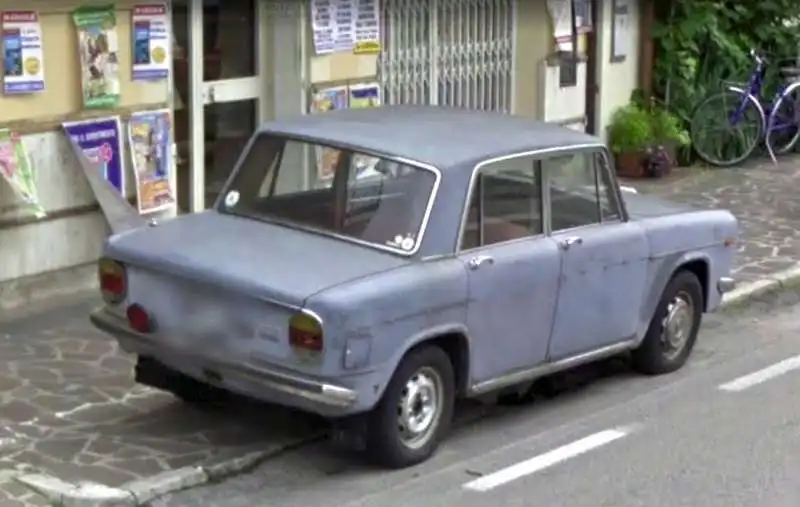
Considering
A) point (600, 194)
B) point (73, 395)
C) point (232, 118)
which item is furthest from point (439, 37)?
point (73, 395)

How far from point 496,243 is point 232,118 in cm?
471

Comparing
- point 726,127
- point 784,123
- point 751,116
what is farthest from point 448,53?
point 784,123

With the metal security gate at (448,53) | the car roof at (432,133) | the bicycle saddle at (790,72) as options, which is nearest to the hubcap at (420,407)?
the car roof at (432,133)

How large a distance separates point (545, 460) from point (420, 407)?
28.2 inches

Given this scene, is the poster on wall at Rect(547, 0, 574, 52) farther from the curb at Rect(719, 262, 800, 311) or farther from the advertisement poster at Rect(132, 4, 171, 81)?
the advertisement poster at Rect(132, 4, 171, 81)

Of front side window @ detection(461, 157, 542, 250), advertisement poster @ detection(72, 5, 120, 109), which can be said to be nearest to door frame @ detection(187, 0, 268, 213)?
advertisement poster @ detection(72, 5, 120, 109)

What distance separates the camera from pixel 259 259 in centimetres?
720

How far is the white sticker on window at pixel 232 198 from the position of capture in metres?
8.04

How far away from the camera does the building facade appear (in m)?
10.0

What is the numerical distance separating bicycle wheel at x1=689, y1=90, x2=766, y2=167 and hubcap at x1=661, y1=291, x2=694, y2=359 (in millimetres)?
7174

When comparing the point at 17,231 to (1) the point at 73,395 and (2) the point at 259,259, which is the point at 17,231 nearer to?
(1) the point at 73,395

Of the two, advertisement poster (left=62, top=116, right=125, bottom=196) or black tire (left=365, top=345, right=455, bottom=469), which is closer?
black tire (left=365, top=345, right=455, bottom=469)

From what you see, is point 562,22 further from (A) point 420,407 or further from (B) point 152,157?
(A) point 420,407

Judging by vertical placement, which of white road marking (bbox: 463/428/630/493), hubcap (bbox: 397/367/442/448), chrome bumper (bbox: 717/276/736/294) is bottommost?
white road marking (bbox: 463/428/630/493)
